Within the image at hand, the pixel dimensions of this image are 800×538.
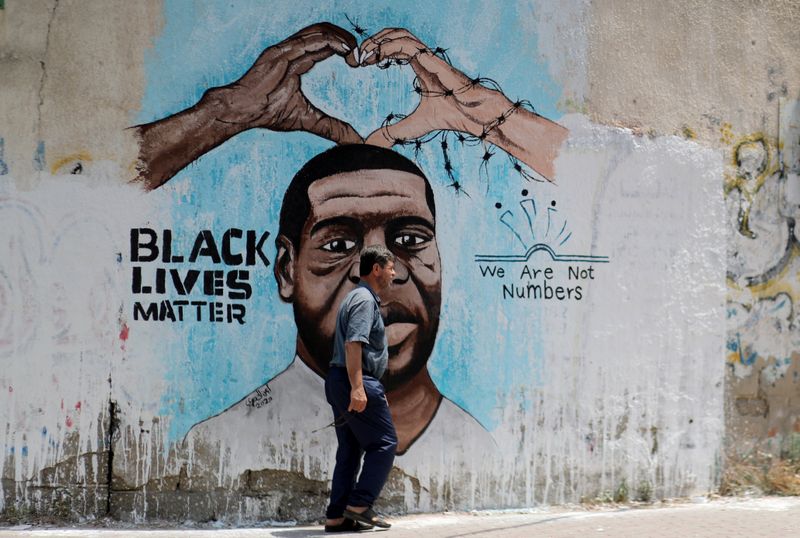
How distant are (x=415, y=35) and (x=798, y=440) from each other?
3951 millimetres

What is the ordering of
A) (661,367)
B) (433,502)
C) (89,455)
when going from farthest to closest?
(661,367), (433,502), (89,455)

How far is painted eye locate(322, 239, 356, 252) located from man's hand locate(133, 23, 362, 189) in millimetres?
627

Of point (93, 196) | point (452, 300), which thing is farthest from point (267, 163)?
point (452, 300)

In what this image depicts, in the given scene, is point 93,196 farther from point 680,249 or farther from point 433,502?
point 680,249

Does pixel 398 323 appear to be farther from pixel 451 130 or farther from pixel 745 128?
pixel 745 128

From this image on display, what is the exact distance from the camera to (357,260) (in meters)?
6.09

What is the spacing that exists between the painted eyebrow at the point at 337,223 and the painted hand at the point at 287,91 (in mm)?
487

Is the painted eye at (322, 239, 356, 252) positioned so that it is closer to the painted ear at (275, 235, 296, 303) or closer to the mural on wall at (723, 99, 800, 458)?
the painted ear at (275, 235, 296, 303)

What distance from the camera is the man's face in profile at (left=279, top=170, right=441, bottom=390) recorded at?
6.00 m

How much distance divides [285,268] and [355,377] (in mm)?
1011

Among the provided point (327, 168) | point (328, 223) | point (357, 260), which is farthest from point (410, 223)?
point (327, 168)

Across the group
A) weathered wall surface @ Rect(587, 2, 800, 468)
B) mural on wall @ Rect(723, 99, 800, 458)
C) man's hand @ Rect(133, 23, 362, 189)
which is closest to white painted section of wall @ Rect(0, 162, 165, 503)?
man's hand @ Rect(133, 23, 362, 189)

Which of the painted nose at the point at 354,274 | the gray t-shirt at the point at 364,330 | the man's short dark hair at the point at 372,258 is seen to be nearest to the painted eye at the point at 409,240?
the painted nose at the point at 354,274

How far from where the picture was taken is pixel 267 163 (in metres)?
5.98
